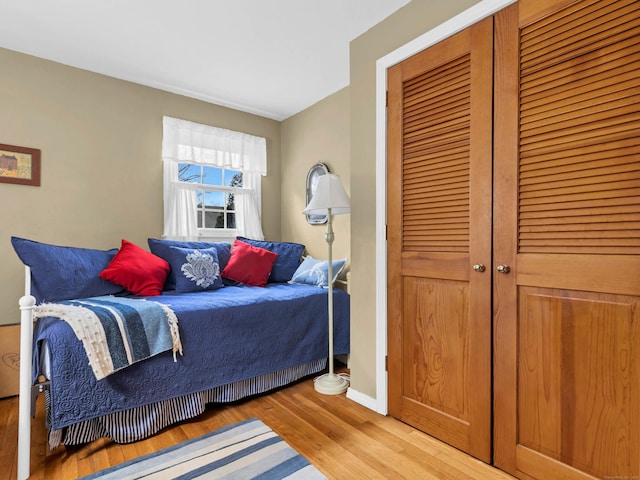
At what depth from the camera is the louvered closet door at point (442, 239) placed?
1.61 m

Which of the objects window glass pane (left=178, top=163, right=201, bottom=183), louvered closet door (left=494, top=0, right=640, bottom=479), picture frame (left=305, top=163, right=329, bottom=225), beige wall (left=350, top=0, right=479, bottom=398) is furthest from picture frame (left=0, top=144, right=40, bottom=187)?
louvered closet door (left=494, top=0, right=640, bottom=479)

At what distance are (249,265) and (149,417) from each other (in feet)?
4.62

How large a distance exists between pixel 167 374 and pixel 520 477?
1.74m

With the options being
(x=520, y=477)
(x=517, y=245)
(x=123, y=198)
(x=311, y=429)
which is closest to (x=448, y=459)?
(x=520, y=477)

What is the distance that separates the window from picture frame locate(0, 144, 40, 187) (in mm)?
1079

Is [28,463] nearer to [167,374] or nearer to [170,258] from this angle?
[167,374]

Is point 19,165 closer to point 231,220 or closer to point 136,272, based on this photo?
point 136,272

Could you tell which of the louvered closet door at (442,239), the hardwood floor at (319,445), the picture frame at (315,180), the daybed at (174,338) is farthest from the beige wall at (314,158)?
the hardwood floor at (319,445)

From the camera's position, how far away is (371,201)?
2127mm

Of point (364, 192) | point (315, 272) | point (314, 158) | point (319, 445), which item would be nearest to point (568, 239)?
point (364, 192)

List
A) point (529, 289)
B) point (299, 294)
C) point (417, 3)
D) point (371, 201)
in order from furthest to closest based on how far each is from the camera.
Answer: point (299, 294)
point (371, 201)
point (417, 3)
point (529, 289)

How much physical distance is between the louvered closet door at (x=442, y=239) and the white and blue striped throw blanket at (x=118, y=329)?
1.25 metres

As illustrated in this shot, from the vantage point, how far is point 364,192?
217 centimetres

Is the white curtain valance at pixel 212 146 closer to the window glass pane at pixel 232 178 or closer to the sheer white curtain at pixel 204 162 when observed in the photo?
the sheer white curtain at pixel 204 162
